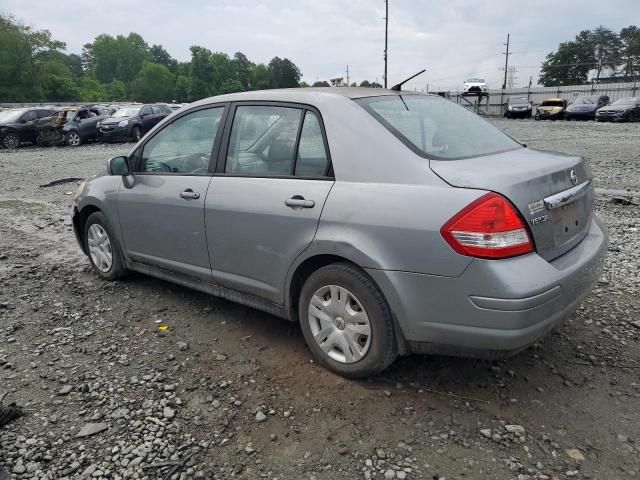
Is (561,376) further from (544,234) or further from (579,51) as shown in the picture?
(579,51)

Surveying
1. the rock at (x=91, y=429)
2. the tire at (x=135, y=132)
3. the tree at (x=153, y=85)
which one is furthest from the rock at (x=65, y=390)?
the tree at (x=153, y=85)

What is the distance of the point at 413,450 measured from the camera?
2.55 metres

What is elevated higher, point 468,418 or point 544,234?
point 544,234

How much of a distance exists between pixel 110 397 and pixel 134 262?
1.73 metres

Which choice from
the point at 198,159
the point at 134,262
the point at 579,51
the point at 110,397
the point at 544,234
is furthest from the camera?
the point at 579,51

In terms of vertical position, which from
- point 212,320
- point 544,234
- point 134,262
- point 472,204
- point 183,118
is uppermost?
point 183,118

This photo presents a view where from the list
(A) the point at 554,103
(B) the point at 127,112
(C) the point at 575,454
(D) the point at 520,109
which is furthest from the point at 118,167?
(D) the point at 520,109

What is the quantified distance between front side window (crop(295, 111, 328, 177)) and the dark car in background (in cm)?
2017

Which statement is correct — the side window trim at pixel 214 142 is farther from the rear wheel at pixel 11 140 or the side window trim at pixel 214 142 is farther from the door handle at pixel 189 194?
the rear wheel at pixel 11 140

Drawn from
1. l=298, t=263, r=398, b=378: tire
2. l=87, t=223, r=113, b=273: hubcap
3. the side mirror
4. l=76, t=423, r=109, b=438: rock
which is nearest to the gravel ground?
l=76, t=423, r=109, b=438: rock

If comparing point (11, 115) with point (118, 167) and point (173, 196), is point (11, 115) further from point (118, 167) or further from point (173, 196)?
point (173, 196)

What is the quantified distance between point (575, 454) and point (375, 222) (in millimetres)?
1474

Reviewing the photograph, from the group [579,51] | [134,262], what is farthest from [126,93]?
[134,262]

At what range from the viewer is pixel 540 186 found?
2.72m
